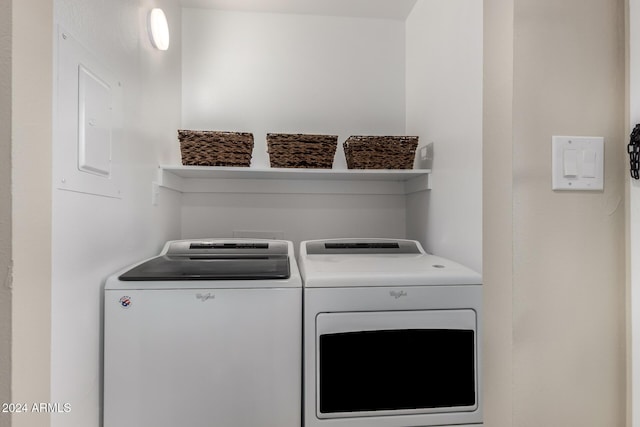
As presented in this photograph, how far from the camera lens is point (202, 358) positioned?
4.11ft

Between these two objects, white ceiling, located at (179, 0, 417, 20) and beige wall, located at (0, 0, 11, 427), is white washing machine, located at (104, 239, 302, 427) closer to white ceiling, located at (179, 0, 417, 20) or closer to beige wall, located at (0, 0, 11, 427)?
beige wall, located at (0, 0, 11, 427)

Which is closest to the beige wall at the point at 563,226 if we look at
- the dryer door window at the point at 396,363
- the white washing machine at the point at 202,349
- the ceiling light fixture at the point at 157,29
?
the dryer door window at the point at 396,363

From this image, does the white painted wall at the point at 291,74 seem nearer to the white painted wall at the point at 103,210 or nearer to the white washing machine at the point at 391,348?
the white painted wall at the point at 103,210

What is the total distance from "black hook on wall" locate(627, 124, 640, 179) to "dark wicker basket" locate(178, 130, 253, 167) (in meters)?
1.52

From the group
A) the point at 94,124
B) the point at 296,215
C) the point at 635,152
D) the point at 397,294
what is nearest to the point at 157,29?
the point at 94,124

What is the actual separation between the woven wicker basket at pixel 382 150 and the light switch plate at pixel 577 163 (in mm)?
1162

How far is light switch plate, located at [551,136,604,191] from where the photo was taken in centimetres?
74

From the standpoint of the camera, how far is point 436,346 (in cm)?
132

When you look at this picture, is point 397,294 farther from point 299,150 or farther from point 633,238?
point 299,150

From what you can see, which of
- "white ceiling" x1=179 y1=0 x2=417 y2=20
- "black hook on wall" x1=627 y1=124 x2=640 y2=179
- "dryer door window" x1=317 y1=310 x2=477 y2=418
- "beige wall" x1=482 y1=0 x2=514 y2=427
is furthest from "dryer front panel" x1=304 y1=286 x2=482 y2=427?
"white ceiling" x1=179 y1=0 x2=417 y2=20

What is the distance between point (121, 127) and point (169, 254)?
0.65 meters

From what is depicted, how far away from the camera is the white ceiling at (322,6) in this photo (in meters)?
2.10

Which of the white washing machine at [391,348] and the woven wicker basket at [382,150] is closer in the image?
the white washing machine at [391,348]

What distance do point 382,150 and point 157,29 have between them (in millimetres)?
1225
